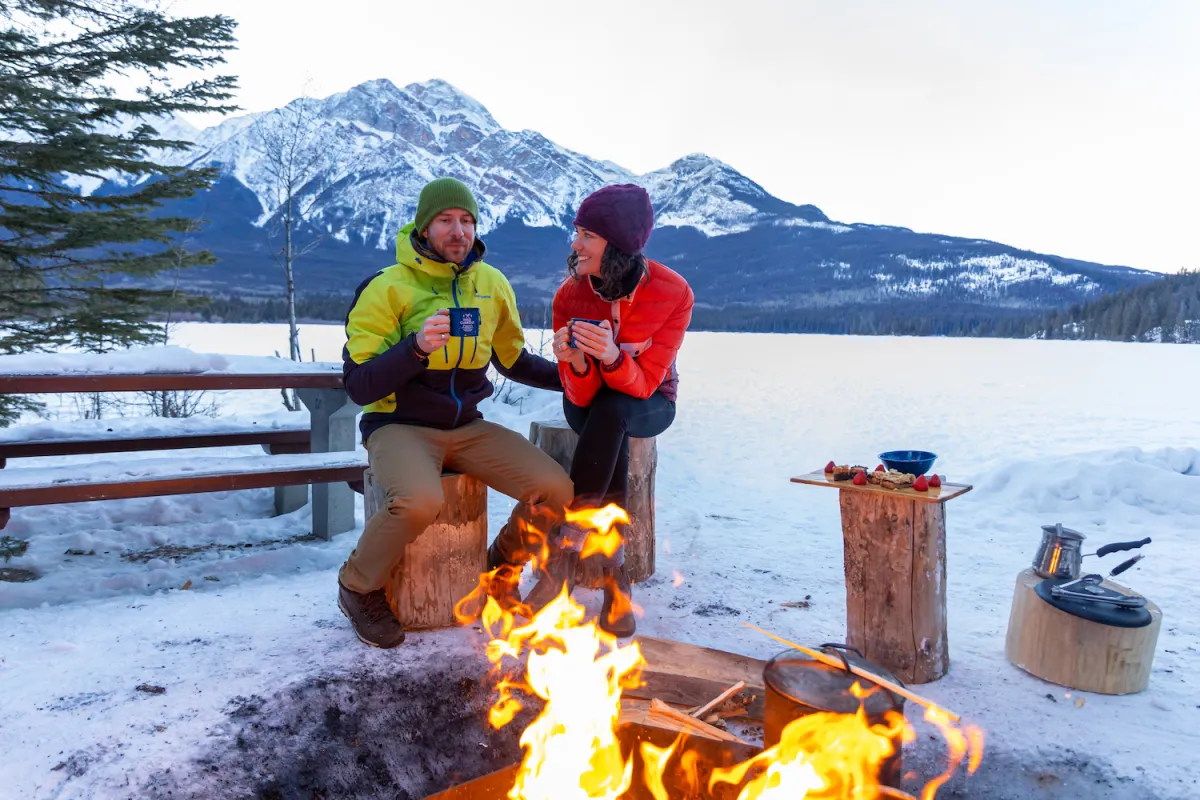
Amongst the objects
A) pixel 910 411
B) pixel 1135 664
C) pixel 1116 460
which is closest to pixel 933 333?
pixel 910 411

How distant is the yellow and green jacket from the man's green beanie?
11 cm

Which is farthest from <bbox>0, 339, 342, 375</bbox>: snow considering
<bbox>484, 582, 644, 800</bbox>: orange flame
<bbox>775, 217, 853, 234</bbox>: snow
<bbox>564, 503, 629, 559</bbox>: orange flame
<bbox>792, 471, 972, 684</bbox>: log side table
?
<bbox>775, 217, 853, 234</bbox>: snow

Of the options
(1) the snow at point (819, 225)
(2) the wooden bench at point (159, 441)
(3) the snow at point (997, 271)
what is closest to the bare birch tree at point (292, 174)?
(2) the wooden bench at point (159, 441)

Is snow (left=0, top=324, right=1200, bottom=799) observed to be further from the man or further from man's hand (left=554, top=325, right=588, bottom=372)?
man's hand (left=554, top=325, right=588, bottom=372)

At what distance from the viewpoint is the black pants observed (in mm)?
3150

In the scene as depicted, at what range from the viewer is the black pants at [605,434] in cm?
315

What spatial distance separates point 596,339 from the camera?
2914mm

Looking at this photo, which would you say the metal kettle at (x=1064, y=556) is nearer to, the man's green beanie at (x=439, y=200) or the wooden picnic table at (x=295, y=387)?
the man's green beanie at (x=439, y=200)

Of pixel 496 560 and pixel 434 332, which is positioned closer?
pixel 434 332

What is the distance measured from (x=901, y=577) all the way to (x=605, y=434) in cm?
139

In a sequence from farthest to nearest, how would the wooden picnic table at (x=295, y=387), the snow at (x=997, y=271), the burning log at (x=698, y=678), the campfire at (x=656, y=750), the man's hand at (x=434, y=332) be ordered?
the snow at (x=997, y=271) → the wooden picnic table at (x=295, y=387) → the man's hand at (x=434, y=332) → the burning log at (x=698, y=678) → the campfire at (x=656, y=750)

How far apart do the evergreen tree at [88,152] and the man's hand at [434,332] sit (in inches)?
270

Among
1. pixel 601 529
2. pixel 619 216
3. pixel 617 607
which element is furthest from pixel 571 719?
pixel 619 216

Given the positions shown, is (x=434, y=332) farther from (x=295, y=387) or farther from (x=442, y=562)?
(x=295, y=387)
